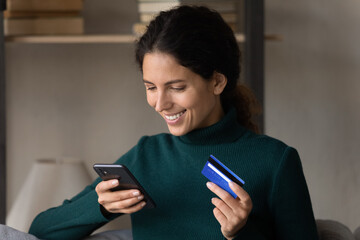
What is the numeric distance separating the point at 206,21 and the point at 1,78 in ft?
3.89

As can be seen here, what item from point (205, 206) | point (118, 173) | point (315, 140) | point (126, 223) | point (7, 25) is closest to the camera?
point (118, 173)

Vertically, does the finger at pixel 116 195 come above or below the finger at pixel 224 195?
below

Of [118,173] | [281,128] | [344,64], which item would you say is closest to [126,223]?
[281,128]

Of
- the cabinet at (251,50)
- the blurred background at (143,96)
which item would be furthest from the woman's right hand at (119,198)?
the blurred background at (143,96)

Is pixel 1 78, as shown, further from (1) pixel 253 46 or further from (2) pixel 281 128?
(2) pixel 281 128

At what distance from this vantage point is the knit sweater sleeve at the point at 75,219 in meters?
1.45

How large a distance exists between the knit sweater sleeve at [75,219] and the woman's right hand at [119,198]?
0.09 metres

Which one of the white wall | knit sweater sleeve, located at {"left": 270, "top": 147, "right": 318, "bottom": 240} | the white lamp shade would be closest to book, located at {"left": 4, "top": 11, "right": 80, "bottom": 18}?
the white lamp shade

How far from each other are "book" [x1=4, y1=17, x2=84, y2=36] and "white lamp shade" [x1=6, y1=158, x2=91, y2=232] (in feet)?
1.72

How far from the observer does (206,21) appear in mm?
1333

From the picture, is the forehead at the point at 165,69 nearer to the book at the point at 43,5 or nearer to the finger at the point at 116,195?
the finger at the point at 116,195

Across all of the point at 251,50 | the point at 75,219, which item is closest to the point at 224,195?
the point at 75,219

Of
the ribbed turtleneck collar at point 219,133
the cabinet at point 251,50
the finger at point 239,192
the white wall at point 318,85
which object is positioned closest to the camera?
the finger at point 239,192

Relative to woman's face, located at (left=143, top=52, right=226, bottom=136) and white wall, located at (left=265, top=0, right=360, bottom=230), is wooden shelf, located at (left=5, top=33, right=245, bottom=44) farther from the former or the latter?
woman's face, located at (left=143, top=52, right=226, bottom=136)
